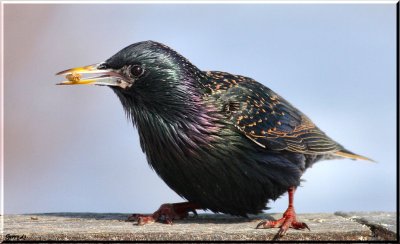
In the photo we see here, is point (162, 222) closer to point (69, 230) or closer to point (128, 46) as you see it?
point (69, 230)

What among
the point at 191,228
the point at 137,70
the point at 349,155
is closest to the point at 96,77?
the point at 137,70

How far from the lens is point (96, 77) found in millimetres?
5148

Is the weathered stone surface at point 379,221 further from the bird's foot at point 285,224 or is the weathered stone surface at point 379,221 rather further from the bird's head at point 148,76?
the bird's head at point 148,76

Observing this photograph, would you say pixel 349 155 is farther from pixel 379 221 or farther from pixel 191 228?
pixel 191 228

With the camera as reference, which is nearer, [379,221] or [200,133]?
[200,133]

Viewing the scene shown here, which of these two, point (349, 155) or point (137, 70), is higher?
point (137, 70)

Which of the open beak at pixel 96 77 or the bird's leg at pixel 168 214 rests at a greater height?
the open beak at pixel 96 77

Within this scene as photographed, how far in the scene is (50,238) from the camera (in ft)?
16.0

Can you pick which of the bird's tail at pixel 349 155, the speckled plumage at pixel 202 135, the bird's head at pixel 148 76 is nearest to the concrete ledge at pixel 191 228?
the speckled plumage at pixel 202 135

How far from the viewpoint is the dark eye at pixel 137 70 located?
5.19 metres

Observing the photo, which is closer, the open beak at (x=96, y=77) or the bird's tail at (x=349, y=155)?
the open beak at (x=96, y=77)

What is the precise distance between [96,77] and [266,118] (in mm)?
1226

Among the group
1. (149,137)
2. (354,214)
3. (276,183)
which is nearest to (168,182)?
(149,137)

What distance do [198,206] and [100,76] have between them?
1.17 meters
